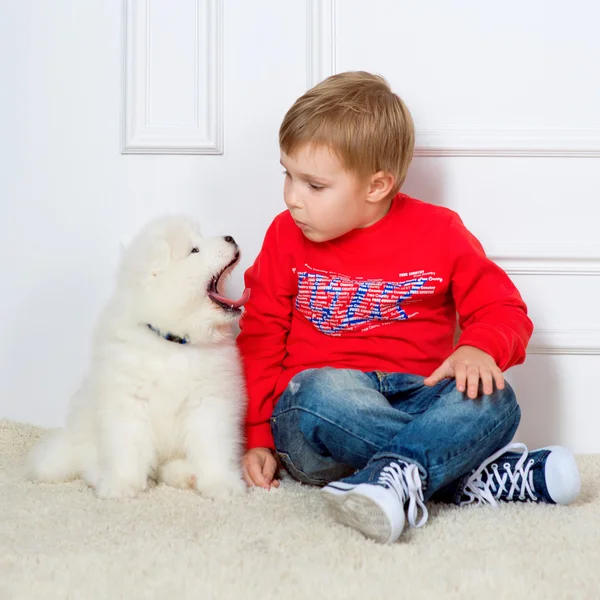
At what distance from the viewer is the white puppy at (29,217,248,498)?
1205 millimetres

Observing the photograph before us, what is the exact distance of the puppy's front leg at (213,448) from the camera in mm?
1179

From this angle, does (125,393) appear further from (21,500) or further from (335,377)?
(335,377)

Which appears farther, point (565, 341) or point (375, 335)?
point (565, 341)

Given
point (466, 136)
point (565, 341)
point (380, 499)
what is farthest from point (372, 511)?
point (466, 136)

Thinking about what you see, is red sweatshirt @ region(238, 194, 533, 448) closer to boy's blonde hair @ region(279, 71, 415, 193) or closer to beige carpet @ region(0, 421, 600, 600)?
boy's blonde hair @ region(279, 71, 415, 193)

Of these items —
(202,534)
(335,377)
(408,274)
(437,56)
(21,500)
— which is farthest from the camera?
(437,56)

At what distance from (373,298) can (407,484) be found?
42 centimetres

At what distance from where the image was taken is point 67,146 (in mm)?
1620

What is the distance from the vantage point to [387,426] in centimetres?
118

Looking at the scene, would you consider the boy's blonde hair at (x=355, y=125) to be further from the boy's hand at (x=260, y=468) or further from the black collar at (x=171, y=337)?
the boy's hand at (x=260, y=468)

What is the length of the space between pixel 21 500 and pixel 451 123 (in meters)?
1.13

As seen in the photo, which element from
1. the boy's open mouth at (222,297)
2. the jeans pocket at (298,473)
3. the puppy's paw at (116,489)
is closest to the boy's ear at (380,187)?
the boy's open mouth at (222,297)

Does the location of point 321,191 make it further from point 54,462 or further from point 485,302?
point 54,462

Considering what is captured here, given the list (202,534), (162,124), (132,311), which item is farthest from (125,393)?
(162,124)
